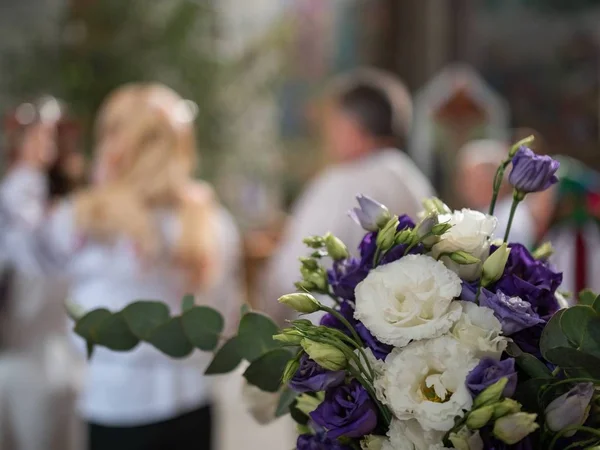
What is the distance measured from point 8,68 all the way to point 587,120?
461 centimetres

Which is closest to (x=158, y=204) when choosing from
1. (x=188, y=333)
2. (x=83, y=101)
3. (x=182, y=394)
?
(x=182, y=394)

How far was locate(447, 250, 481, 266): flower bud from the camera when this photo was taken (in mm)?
719

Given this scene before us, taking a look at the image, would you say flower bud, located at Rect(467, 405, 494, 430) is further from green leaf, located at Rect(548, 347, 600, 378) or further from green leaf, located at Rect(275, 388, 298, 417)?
green leaf, located at Rect(275, 388, 298, 417)

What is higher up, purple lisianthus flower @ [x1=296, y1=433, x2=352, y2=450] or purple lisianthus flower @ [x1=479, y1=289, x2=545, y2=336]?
purple lisianthus flower @ [x1=479, y1=289, x2=545, y2=336]

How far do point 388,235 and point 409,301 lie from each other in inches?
3.1

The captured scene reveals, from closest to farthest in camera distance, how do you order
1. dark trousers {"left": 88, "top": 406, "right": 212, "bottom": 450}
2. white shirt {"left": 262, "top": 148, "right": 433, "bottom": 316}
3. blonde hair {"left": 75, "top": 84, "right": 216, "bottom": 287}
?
blonde hair {"left": 75, "top": 84, "right": 216, "bottom": 287} < dark trousers {"left": 88, "top": 406, "right": 212, "bottom": 450} < white shirt {"left": 262, "top": 148, "right": 433, "bottom": 316}

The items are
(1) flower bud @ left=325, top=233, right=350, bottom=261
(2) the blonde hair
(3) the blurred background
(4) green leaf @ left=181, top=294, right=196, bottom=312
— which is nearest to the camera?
(1) flower bud @ left=325, top=233, right=350, bottom=261

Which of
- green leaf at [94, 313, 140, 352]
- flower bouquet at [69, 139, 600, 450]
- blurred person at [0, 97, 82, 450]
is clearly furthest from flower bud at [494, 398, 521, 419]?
blurred person at [0, 97, 82, 450]

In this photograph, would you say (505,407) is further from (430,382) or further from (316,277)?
(316,277)

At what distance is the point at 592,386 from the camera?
681mm

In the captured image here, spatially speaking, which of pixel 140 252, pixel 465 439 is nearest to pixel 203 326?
pixel 465 439

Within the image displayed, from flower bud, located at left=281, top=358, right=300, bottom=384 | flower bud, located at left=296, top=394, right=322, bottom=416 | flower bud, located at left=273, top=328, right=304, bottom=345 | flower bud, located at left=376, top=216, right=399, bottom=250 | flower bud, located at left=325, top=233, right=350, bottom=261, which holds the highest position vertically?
flower bud, located at left=376, top=216, right=399, bottom=250

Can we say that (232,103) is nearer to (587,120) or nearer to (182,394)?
(587,120)

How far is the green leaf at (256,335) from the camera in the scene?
0.87 meters
